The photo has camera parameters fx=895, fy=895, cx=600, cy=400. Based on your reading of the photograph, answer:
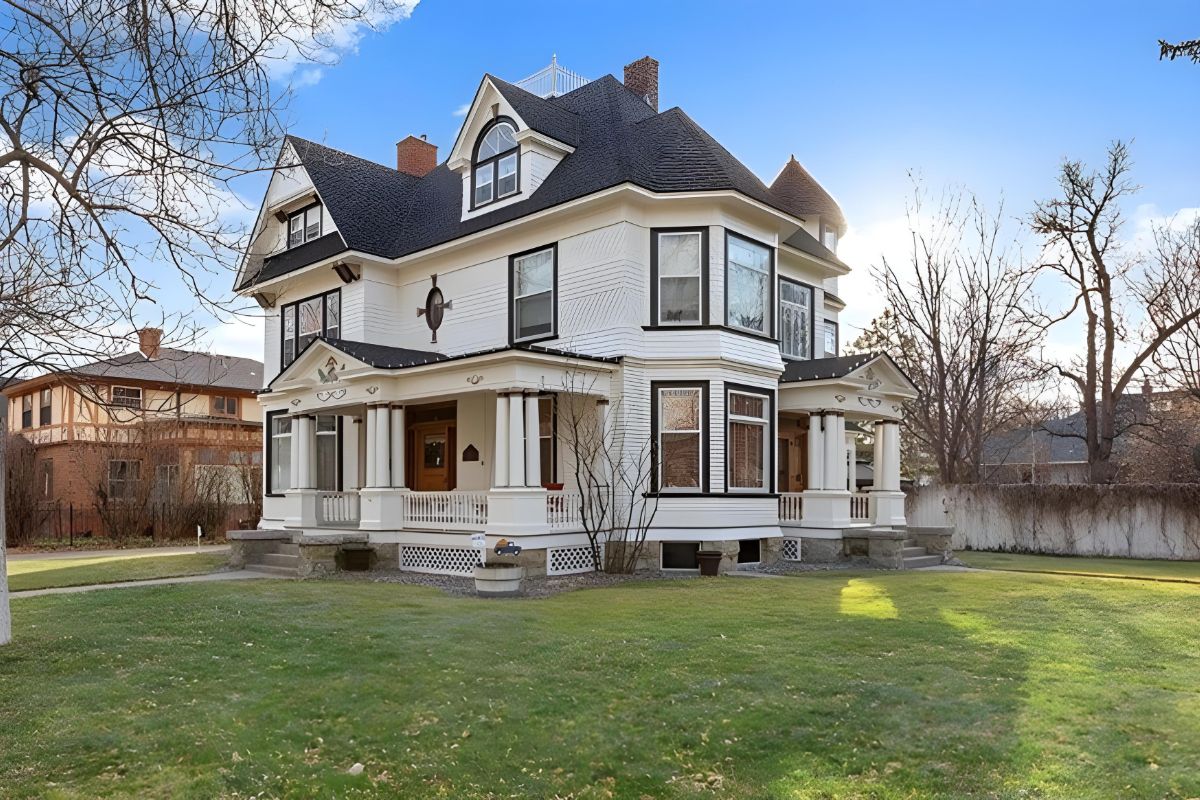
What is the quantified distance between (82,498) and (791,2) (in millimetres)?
32717

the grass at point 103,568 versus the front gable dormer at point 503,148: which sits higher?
the front gable dormer at point 503,148

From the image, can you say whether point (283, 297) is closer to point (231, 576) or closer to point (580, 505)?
point (231, 576)

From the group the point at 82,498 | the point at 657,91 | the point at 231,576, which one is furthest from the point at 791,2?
the point at 82,498

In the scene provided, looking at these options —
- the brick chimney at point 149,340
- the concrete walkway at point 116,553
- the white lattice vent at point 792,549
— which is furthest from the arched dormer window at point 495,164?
the brick chimney at point 149,340

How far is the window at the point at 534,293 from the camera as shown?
18297 mm

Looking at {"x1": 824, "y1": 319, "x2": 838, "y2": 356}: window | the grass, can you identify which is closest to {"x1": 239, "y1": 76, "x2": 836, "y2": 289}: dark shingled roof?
{"x1": 824, "y1": 319, "x2": 838, "y2": 356}: window

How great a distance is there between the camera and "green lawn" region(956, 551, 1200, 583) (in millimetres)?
17516

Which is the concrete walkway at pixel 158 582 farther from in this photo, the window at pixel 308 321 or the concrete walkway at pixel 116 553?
the concrete walkway at pixel 116 553

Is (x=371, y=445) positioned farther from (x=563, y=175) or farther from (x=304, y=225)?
(x=304, y=225)

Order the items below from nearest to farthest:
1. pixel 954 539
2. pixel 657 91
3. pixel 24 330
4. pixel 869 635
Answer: pixel 24 330
pixel 869 635
pixel 657 91
pixel 954 539

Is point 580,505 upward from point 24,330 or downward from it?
downward

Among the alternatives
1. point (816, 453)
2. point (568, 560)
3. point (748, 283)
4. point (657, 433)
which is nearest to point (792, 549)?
point (816, 453)

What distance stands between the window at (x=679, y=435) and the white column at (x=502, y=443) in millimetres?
2955

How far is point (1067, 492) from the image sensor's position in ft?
76.8
